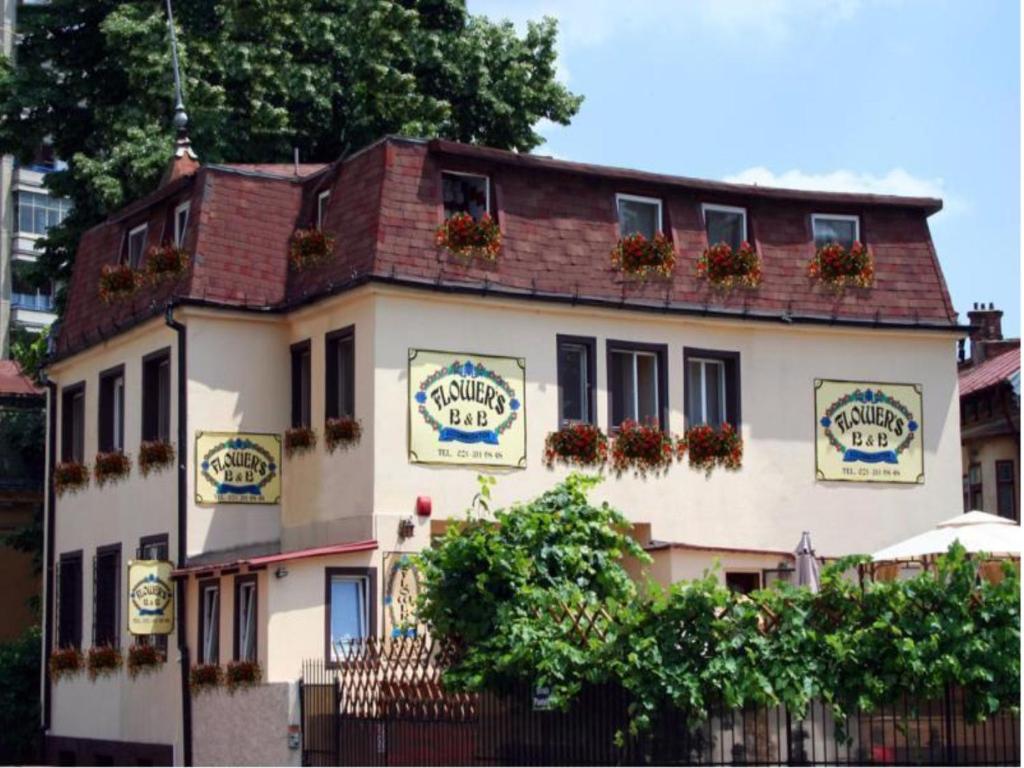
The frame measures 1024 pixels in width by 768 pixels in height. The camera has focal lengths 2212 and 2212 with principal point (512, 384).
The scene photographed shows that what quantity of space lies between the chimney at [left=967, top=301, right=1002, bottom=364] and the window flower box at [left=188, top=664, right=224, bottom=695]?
1126 inches

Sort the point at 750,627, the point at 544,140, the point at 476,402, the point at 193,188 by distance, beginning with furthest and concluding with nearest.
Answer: the point at 544,140 < the point at 193,188 < the point at 476,402 < the point at 750,627

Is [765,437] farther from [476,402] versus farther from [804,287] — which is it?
[476,402]

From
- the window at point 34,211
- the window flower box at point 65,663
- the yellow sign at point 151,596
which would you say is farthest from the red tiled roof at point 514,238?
the window at point 34,211

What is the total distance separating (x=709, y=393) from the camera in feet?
114

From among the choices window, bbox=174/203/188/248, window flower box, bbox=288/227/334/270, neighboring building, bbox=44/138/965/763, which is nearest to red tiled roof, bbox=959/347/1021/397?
neighboring building, bbox=44/138/965/763

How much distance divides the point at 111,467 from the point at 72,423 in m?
2.82

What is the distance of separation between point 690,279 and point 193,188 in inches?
310

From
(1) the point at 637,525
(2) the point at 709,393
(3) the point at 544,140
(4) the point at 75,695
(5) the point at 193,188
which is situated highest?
(3) the point at 544,140

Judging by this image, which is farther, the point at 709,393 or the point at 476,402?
the point at 709,393

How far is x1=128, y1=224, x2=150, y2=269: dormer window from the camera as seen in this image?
36.4 m

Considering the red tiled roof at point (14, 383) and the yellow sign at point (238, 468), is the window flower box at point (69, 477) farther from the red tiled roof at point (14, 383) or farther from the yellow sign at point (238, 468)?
the red tiled roof at point (14, 383)

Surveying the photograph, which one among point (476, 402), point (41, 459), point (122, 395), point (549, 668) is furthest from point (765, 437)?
point (41, 459)

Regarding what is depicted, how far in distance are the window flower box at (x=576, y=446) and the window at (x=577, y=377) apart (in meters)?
0.34

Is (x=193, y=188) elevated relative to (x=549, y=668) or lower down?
elevated
